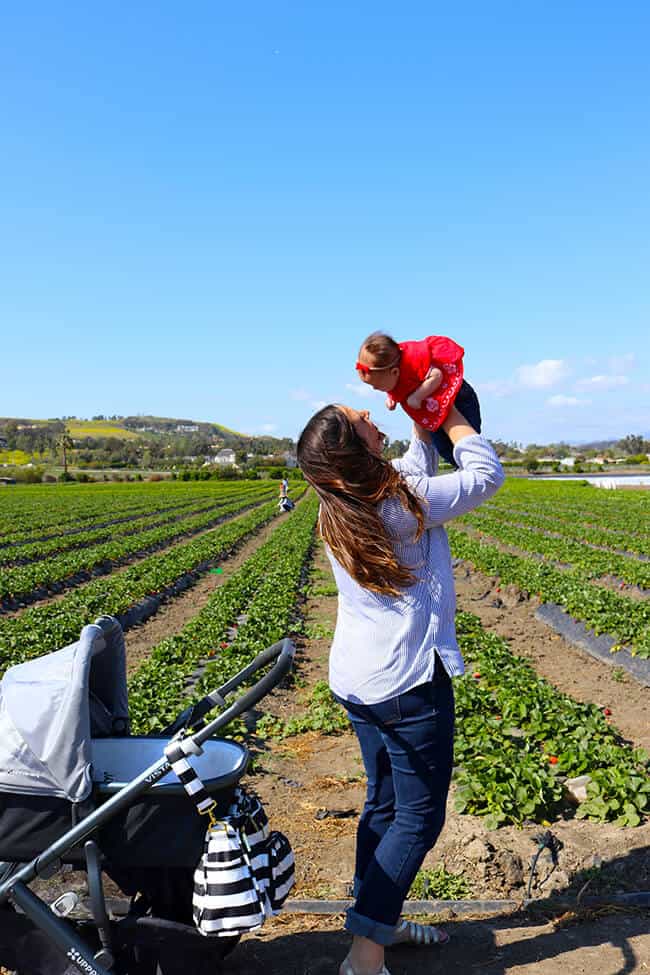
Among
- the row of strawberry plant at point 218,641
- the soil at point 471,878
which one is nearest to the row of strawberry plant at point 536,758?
the soil at point 471,878

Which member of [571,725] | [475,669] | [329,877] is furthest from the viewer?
[475,669]

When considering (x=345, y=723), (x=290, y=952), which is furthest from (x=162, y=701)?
(x=290, y=952)

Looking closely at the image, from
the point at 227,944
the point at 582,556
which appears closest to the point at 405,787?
the point at 227,944

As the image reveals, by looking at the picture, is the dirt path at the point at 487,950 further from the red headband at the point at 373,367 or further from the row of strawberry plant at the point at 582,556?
the row of strawberry plant at the point at 582,556

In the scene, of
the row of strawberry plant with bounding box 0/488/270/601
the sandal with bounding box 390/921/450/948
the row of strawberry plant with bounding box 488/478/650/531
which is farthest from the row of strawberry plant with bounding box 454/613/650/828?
the row of strawberry plant with bounding box 488/478/650/531

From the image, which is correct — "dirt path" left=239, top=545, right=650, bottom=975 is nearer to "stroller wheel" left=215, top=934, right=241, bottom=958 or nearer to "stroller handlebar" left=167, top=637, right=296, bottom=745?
"stroller wheel" left=215, top=934, right=241, bottom=958

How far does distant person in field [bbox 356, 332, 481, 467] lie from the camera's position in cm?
286

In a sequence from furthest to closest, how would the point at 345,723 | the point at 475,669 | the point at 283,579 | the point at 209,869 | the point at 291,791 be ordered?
1. the point at 283,579
2. the point at 475,669
3. the point at 345,723
4. the point at 291,791
5. the point at 209,869

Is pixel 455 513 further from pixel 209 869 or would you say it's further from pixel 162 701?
pixel 162 701

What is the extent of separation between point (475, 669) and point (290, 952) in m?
5.38

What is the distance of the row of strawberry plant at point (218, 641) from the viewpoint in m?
7.42

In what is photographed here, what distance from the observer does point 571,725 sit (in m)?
6.18

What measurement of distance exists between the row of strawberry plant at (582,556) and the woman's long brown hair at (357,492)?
13.1 metres

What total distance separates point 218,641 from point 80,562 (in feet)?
34.3
